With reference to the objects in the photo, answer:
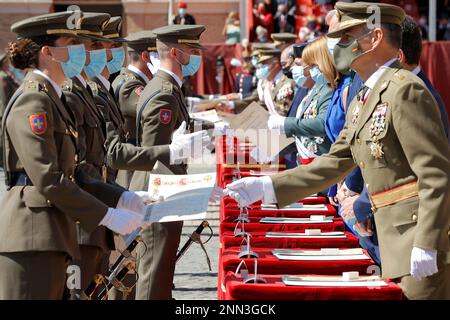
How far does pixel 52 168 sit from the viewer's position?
164 inches

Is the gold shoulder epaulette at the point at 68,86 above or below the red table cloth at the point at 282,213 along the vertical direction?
above

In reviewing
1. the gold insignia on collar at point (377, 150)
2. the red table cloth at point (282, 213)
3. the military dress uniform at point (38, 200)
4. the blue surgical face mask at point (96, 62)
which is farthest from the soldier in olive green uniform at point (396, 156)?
the blue surgical face mask at point (96, 62)

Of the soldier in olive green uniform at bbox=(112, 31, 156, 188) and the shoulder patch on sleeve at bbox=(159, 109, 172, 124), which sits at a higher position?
the soldier in olive green uniform at bbox=(112, 31, 156, 188)

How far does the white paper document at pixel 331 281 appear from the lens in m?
3.91

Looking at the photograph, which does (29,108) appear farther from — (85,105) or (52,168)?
(85,105)

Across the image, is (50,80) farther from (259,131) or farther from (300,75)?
(300,75)

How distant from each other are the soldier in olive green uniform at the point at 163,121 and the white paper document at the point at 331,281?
1.96 meters

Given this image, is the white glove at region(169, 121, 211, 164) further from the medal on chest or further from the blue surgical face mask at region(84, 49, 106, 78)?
the medal on chest

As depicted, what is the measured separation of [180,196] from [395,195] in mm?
1052

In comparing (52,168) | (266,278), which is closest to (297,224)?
(266,278)

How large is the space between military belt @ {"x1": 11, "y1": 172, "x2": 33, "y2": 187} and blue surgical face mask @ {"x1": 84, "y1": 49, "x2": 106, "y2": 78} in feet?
6.21

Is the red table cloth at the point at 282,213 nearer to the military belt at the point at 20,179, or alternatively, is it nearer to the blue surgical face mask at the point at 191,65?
the blue surgical face mask at the point at 191,65

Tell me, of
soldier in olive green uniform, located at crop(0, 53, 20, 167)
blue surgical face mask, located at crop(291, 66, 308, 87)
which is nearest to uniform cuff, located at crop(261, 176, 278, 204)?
blue surgical face mask, located at crop(291, 66, 308, 87)

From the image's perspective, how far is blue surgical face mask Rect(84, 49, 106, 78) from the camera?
20.1 ft
